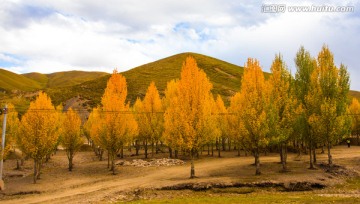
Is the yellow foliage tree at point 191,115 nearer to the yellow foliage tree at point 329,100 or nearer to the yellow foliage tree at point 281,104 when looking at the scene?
the yellow foliage tree at point 281,104

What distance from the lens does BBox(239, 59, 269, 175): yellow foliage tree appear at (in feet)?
104

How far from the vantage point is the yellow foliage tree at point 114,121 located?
38688mm

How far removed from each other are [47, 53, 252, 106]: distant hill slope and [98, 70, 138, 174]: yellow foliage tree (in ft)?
242

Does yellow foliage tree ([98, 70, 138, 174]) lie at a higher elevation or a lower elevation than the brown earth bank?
higher

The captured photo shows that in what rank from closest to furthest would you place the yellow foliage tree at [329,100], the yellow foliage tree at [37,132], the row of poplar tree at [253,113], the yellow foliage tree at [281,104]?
the row of poplar tree at [253,113]
the yellow foliage tree at [281,104]
the yellow foliage tree at [329,100]
the yellow foliage tree at [37,132]

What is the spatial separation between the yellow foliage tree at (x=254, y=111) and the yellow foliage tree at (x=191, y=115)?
13.0ft

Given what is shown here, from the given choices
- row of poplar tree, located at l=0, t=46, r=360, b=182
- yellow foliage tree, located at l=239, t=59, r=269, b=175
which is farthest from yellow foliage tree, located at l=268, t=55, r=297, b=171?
yellow foliage tree, located at l=239, t=59, r=269, b=175

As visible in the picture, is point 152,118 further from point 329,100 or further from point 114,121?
point 329,100

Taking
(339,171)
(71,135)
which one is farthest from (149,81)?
(339,171)

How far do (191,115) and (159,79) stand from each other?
118416mm

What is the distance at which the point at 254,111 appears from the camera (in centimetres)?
3172

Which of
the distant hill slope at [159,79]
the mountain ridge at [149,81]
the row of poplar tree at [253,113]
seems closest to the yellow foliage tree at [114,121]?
the row of poplar tree at [253,113]

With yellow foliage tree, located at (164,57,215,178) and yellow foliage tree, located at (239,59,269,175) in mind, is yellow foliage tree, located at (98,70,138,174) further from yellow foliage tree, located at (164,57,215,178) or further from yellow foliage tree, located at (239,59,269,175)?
yellow foliage tree, located at (239,59,269,175)

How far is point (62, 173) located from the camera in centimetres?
4153
